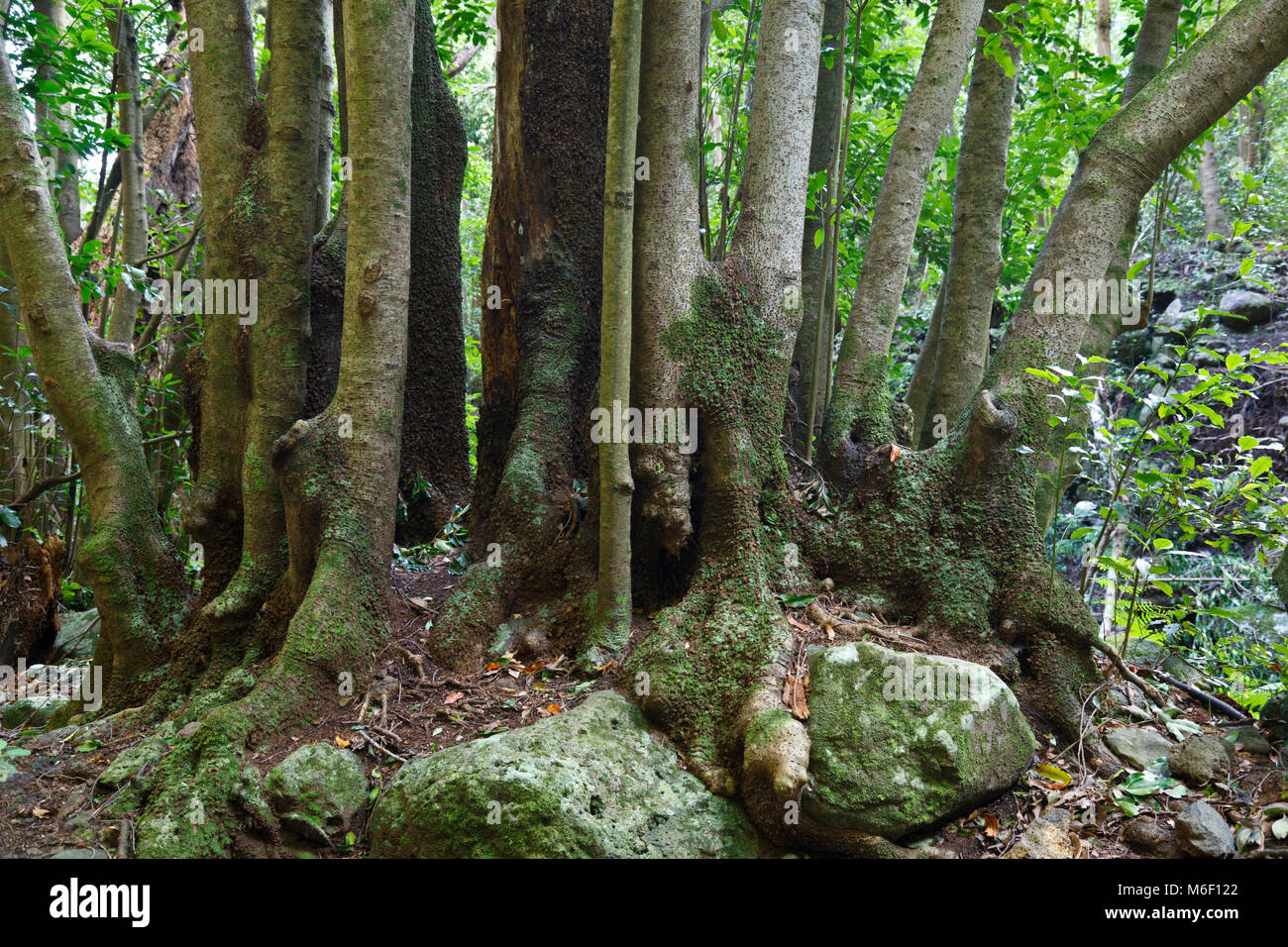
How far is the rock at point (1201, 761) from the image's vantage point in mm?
3314

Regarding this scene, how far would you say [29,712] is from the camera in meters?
4.62

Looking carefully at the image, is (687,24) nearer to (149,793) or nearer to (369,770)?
(369,770)

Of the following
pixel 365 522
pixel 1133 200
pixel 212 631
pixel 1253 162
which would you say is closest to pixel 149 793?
pixel 212 631

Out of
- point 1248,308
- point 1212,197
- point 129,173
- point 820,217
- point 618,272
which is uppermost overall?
point 1212,197

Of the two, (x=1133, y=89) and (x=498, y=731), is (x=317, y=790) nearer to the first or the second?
(x=498, y=731)

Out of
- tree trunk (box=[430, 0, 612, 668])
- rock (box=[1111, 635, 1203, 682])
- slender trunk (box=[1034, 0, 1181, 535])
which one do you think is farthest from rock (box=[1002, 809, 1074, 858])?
tree trunk (box=[430, 0, 612, 668])

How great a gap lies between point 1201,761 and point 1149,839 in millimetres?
525

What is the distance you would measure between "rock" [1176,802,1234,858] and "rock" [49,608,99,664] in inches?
266

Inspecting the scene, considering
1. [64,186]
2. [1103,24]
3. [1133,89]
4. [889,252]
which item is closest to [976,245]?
[1133,89]

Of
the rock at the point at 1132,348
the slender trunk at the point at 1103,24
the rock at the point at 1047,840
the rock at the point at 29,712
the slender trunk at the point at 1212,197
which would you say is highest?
the slender trunk at the point at 1103,24

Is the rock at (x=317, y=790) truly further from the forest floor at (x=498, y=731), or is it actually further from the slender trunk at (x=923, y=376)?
the slender trunk at (x=923, y=376)

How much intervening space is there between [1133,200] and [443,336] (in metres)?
4.02

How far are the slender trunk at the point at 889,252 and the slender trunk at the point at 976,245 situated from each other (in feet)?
3.81

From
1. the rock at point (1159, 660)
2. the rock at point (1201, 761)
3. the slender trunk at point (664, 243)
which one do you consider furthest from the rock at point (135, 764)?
the rock at point (1159, 660)
